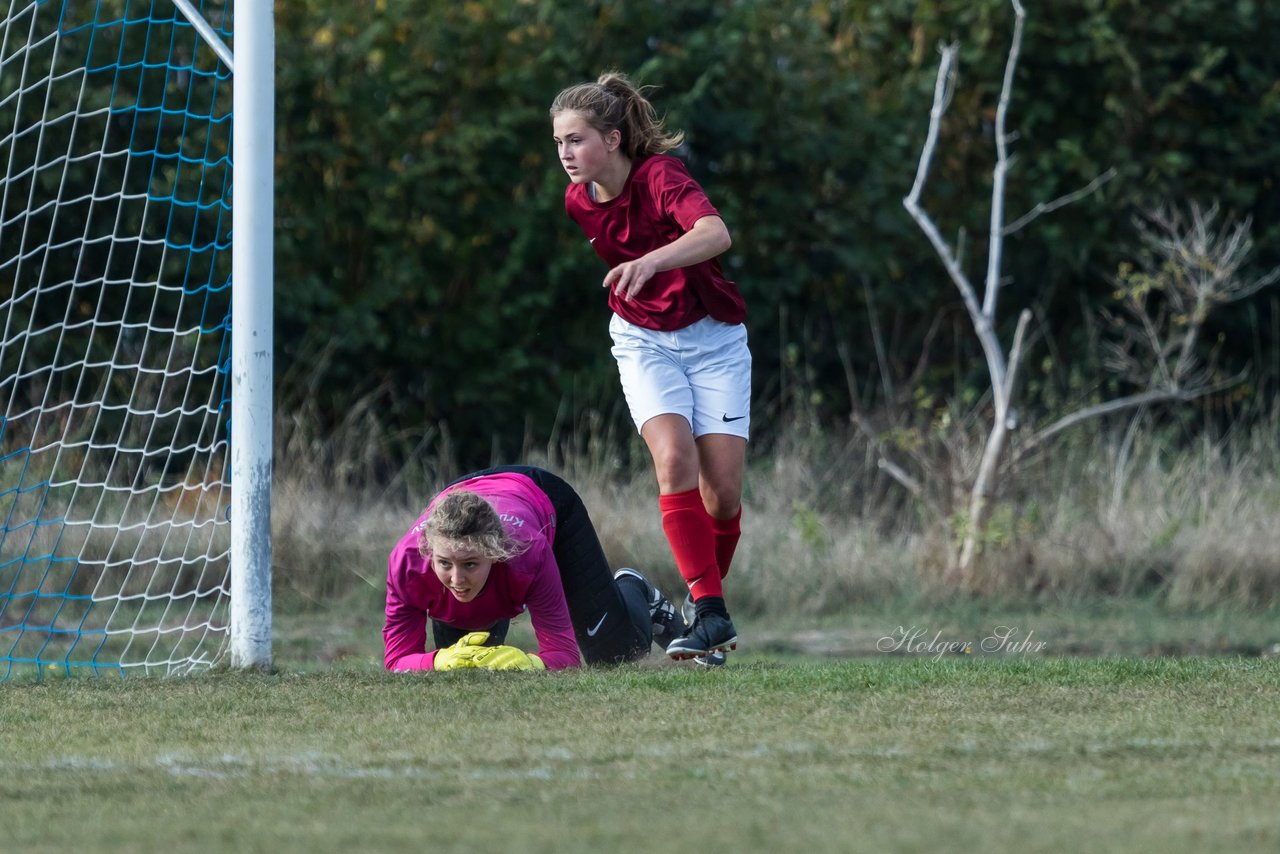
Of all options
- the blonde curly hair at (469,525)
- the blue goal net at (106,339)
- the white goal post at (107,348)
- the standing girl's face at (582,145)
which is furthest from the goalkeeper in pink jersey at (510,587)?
the blue goal net at (106,339)

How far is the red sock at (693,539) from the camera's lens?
206 inches

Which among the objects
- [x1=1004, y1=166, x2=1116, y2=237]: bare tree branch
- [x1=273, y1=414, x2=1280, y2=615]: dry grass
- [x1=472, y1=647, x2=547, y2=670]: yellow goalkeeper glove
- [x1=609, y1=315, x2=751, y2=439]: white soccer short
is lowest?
[x1=273, y1=414, x2=1280, y2=615]: dry grass

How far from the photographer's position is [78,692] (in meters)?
4.74

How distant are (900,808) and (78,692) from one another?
263 cm

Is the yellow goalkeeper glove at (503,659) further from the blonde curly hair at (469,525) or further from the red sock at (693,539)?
the red sock at (693,539)

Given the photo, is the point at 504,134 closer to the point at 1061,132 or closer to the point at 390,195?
the point at 390,195

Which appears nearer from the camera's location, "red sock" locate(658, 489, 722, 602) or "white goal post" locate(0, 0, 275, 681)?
"red sock" locate(658, 489, 722, 602)

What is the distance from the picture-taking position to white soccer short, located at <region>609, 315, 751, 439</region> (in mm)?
5281

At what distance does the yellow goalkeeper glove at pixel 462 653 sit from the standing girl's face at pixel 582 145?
58.8 inches

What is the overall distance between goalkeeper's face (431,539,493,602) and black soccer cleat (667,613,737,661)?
2.04ft

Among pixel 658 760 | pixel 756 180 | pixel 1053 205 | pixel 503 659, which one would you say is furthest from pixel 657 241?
pixel 756 180

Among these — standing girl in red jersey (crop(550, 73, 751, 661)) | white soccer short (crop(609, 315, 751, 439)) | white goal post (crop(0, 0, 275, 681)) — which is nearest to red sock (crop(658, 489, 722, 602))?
standing girl in red jersey (crop(550, 73, 751, 661))

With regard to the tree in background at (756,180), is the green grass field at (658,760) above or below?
below

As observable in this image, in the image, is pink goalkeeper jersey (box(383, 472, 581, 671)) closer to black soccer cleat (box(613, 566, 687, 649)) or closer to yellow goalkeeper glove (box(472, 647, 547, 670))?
yellow goalkeeper glove (box(472, 647, 547, 670))
